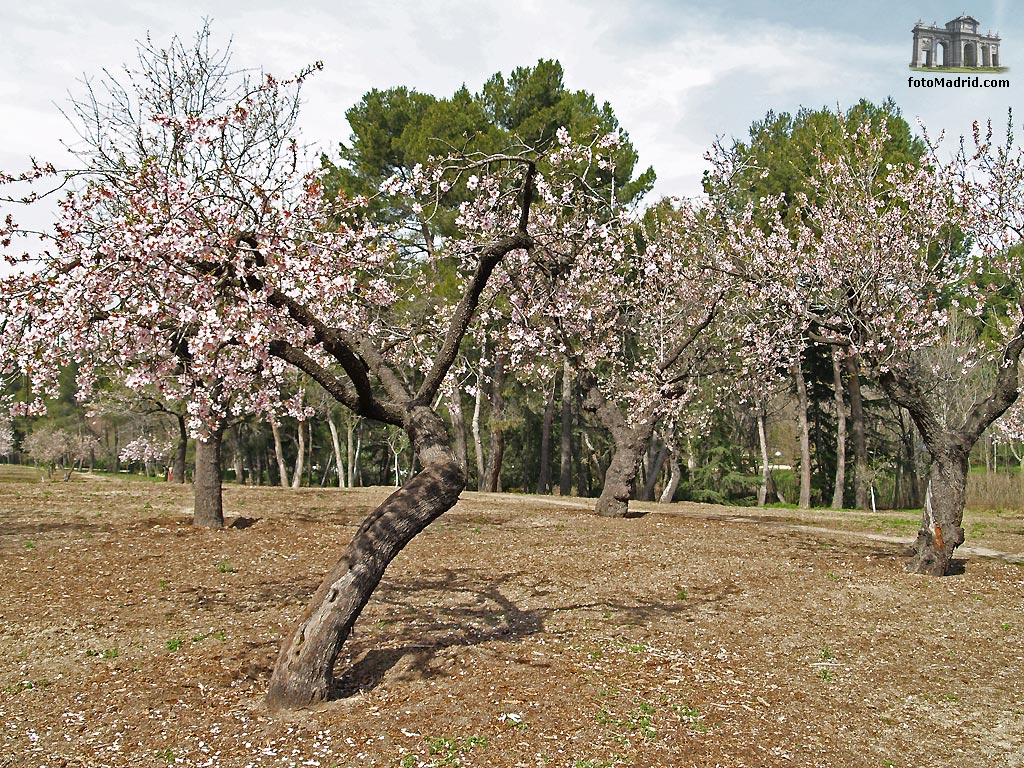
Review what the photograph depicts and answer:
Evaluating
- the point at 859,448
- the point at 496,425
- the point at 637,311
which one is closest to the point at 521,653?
the point at 637,311

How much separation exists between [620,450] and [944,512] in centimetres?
647

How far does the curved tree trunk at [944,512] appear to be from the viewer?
34.5ft

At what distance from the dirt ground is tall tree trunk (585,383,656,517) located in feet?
9.84

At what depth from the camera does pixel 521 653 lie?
6.80m

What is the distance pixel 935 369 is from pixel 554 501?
39.0 feet

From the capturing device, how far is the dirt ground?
203 inches

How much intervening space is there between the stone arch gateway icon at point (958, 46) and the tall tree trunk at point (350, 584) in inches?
701

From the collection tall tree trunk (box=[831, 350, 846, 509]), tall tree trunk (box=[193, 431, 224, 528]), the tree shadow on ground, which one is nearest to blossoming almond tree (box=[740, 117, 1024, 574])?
the tree shadow on ground

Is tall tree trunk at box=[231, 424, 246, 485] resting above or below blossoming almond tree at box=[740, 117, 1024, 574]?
below

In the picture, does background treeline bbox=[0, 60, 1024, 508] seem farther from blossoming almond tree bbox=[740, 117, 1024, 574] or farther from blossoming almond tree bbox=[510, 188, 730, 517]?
blossoming almond tree bbox=[740, 117, 1024, 574]

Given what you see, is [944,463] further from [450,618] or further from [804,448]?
[804,448]

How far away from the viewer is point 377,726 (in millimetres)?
5309

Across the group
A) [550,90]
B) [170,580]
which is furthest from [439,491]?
[550,90]

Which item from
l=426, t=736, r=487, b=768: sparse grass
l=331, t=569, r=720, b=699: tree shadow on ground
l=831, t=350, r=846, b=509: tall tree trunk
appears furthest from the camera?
l=831, t=350, r=846, b=509: tall tree trunk
